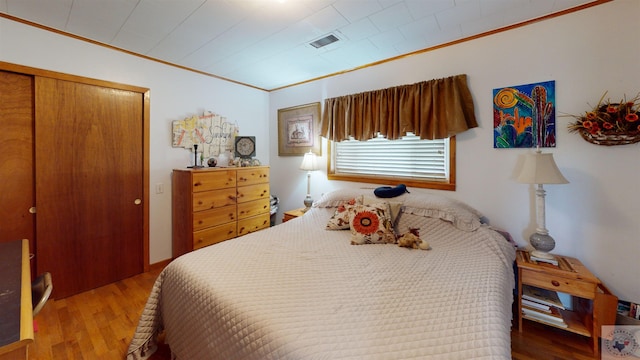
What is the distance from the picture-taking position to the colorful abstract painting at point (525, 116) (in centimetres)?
197

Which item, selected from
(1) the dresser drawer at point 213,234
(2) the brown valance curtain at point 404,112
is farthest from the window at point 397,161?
(1) the dresser drawer at point 213,234

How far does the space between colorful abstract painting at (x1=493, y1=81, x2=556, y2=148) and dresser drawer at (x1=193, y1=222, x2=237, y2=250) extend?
2933mm

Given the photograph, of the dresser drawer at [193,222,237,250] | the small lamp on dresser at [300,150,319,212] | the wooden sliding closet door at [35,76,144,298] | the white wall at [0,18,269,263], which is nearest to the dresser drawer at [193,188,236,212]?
the dresser drawer at [193,222,237,250]

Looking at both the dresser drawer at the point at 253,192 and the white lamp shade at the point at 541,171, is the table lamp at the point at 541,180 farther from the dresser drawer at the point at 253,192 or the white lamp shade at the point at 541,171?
the dresser drawer at the point at 253,192

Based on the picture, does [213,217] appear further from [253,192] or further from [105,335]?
[105,335]

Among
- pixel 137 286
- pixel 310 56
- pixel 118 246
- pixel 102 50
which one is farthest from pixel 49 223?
pixel 310 56

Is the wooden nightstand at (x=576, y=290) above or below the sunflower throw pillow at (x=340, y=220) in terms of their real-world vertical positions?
below

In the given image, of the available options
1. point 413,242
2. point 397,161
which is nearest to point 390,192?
point 397,161

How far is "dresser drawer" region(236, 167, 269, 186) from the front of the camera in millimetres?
3141

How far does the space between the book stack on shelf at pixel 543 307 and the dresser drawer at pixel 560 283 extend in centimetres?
16

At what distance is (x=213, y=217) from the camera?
2.87 meters

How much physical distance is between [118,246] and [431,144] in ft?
11.3

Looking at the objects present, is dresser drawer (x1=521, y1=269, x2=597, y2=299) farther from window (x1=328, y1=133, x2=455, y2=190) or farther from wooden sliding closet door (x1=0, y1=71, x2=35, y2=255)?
wooden sliding closet door (x1=0, y1=71, x2=35, y2=255)

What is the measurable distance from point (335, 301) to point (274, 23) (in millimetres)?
2096
